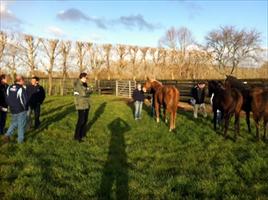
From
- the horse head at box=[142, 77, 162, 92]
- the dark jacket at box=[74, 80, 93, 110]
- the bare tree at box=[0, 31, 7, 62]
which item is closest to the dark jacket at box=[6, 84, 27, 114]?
the dark jacket at box=[74, 80, 93, 110]

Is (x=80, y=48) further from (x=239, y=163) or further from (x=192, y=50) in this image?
(x=239, y=163)

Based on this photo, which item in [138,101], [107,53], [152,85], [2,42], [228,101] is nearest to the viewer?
[228,101]

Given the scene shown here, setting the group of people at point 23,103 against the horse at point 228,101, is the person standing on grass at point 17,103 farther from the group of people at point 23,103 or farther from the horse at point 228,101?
the horse at point 228,101

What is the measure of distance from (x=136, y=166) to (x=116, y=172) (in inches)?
27.5

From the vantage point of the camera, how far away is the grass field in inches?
212

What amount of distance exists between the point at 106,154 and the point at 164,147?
1.72 m

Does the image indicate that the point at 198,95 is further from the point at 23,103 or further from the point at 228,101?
the point at 23,103

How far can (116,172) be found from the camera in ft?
21.5

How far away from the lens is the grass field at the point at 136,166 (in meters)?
5.39

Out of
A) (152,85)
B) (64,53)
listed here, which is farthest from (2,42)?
(152,85)

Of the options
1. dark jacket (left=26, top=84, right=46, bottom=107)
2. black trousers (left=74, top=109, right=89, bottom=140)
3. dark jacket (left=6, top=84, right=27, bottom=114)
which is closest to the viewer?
dark jacket (left=6, top=84, right=27, bottom=114)

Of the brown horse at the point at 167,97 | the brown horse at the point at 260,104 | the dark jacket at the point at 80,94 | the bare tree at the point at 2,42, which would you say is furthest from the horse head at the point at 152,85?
the bare tree at the point at 2,42

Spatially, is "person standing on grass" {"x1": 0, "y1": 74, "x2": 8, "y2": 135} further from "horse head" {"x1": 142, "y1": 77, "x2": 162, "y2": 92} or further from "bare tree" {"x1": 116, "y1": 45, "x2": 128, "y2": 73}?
"bare tree" {"x1": 116, "y1": 45, "x2": 128, "y2": 73}

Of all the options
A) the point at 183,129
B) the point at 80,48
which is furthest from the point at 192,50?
the point at 183,129
